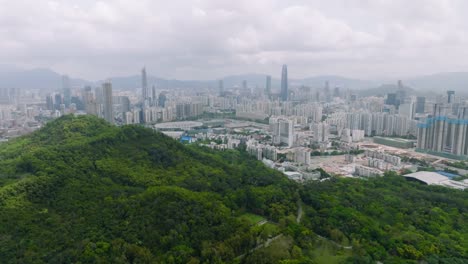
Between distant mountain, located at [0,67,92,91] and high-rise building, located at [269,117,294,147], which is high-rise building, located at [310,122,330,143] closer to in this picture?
high-rise building, located at [269,117,294,147]

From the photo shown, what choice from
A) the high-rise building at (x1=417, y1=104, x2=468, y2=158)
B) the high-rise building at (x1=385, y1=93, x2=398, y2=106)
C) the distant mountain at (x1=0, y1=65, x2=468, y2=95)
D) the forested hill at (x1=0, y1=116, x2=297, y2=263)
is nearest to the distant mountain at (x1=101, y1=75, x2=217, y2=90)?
the distant mountain at (x1=0, y1=65, x2=468, y2=95)

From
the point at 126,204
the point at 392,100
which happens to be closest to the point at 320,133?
the point at 126,204

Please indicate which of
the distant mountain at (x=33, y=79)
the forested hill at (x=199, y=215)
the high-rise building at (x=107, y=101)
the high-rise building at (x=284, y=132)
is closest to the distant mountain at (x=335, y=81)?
the distant mountain at (x=33, y=79)

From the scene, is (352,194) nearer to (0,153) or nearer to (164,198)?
(164,198)

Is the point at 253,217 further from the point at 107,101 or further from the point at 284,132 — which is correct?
the point at 107,101

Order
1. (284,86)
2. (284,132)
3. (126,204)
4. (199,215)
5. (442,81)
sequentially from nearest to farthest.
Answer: (199,215)
(126,204)
(284,132)
(284,86)
(442,81)

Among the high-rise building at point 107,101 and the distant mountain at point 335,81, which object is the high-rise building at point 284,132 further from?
the distant mountain at point 335,81

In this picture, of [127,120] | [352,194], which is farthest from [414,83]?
[352,194]
